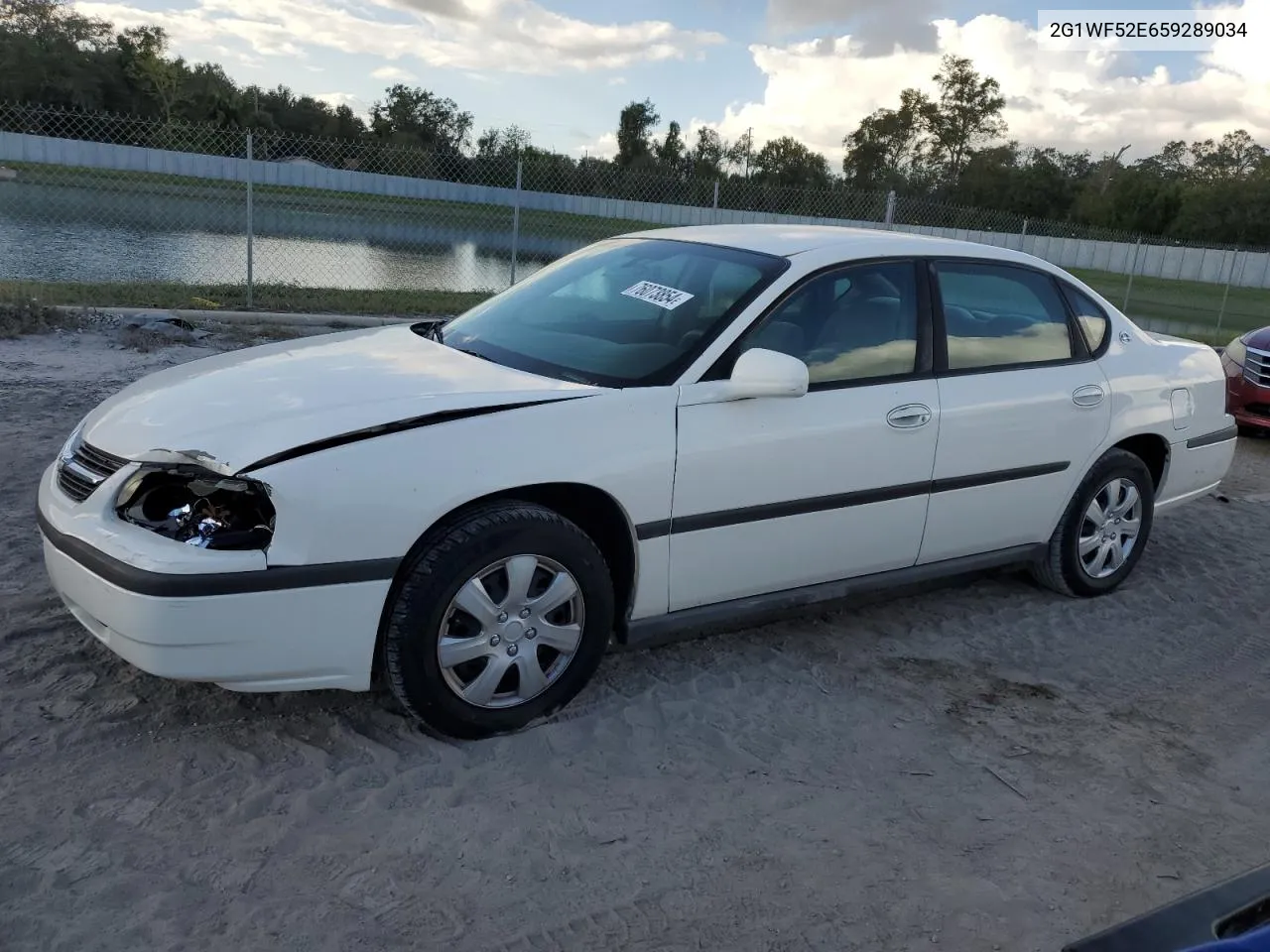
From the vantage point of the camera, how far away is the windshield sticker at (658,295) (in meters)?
3.94

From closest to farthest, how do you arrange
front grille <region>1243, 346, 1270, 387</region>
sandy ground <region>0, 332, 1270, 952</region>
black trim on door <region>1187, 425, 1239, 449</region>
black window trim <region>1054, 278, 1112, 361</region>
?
sandy ground <region>0, 332, 1270, 952</region> < black window trim <region>1054, 278, 1112, 361</region> < black trim on door <region>1187, 425, 1239, 449</region> < front grille <region>1243, 346, 1270, 387</region>

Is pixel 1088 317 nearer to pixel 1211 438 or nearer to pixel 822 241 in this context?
pixel 1211 438

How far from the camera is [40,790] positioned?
2.90 m

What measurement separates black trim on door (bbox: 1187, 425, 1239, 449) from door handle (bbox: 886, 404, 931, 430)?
6.65 ft

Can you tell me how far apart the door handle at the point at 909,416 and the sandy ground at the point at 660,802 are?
95 centimetres

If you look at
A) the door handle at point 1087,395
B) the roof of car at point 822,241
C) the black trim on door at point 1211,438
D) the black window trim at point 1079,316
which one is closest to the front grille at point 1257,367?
the black trim on door at point 1211,438

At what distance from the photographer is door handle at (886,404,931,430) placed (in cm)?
398

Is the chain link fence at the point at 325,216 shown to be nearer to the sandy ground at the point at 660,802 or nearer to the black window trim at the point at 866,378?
the sandy ground at the point at 660,802

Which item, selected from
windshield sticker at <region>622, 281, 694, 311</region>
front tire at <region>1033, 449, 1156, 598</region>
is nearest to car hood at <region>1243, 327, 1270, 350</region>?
front tire at <region>1033, 449, 1156, 598</region>

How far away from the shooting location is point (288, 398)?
10.7 ft

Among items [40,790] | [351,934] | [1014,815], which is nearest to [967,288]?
[1014,815]

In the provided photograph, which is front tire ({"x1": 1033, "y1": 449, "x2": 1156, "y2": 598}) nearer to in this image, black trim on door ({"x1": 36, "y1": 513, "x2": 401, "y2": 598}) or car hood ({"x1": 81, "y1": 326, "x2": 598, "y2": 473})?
car hood ({"x1": 81, "y1": 326, "x2": 598, "y2": 473})

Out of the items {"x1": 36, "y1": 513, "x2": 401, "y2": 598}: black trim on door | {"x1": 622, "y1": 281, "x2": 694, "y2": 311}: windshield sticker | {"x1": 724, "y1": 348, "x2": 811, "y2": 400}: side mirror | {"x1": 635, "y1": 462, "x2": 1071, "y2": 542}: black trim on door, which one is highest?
{"x1": 622, "y1": 281, "x2": 694, "y2": 311}: windshield sticker

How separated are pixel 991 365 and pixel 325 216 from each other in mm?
22524
